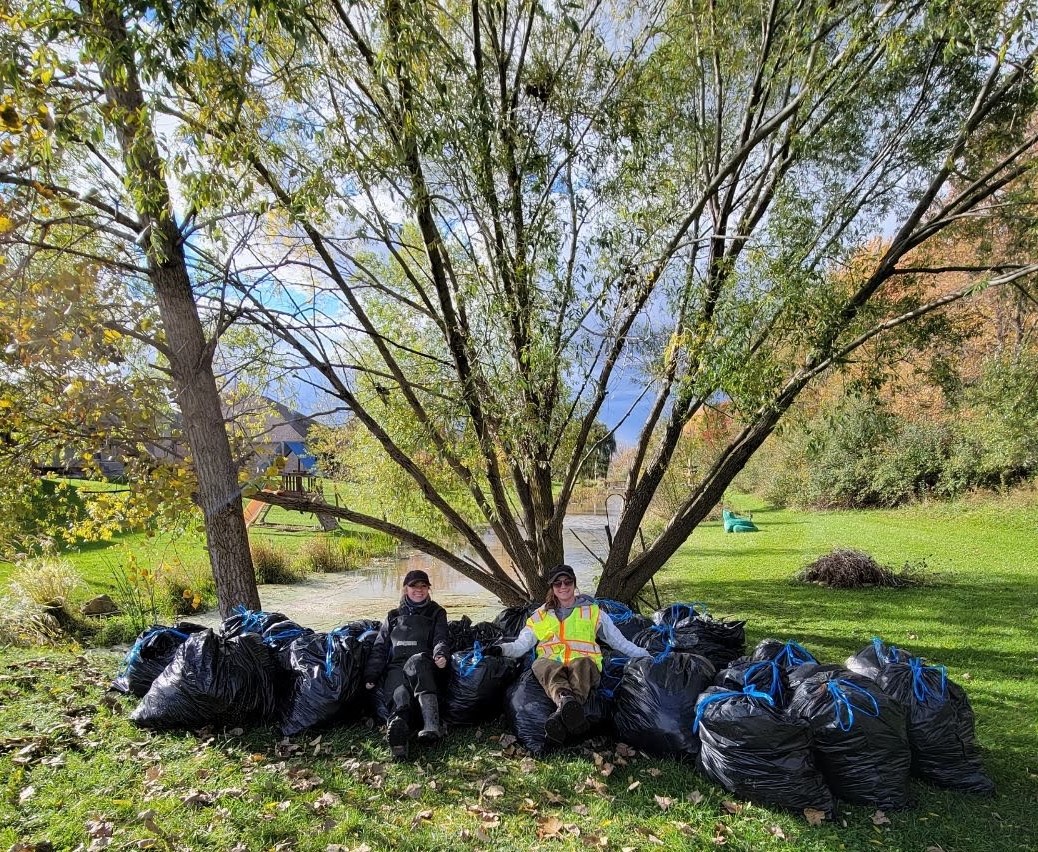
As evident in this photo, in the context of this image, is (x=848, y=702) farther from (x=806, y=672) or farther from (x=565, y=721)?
(x=565, y=721)

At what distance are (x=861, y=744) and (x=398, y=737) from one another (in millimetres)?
2502

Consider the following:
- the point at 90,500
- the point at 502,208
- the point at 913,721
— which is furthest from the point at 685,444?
the point at 90,500

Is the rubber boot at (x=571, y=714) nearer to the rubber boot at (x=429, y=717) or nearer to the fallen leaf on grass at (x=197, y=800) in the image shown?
the rubber boot at (x=429, y=717)

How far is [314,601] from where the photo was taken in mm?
10633

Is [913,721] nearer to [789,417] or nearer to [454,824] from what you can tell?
[454,824]

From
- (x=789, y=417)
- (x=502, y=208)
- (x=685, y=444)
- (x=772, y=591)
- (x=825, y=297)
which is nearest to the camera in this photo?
(x=825, y=297)

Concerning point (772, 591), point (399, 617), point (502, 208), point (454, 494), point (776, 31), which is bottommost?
point (772, 591)

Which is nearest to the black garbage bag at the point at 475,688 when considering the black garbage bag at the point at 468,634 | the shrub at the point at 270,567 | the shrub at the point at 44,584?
the black garbage bag at the point at 468,634

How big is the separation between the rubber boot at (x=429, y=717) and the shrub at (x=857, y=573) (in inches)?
324

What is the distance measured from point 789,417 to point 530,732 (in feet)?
13.5

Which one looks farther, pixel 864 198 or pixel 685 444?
pixel 685 444

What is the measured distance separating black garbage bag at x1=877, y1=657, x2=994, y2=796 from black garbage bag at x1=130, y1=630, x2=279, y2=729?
12.8 ft

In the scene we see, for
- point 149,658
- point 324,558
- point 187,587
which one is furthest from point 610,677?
point 324,558

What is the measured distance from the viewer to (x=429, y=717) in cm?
380
